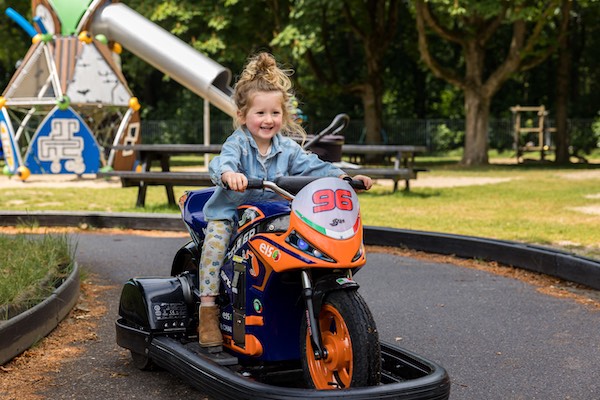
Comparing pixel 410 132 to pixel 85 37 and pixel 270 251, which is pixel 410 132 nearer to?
pixel 85 37

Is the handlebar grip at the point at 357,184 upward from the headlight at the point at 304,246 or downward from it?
upward

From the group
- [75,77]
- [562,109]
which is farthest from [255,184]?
[562,109]

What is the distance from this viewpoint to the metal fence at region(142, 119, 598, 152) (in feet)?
126

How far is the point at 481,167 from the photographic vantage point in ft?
84.1

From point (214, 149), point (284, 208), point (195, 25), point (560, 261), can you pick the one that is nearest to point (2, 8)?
point (195, 25)

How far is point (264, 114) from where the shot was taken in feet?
12.8

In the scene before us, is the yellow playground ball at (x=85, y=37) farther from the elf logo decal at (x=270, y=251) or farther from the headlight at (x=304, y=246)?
the headlight at (x=304, y=246)

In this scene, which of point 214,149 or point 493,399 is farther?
point 214,149

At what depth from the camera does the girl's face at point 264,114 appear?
153 inches

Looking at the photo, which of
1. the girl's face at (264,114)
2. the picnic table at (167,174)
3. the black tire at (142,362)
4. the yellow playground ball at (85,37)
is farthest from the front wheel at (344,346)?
the yellow playground ball at (85,37)

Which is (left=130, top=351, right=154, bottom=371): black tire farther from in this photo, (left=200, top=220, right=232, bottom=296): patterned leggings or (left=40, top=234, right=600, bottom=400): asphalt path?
(left=200, top=220, right=232, bottom=296): patterned leggings

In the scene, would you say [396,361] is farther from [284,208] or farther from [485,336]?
[485,336]

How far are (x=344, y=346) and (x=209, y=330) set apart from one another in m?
0.83

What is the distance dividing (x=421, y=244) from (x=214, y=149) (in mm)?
5224
